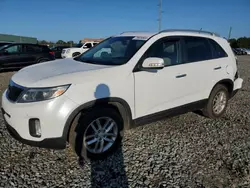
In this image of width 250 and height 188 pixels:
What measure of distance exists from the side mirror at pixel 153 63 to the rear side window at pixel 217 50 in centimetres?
176

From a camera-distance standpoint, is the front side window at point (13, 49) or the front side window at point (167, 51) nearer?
the front side window at point (167, 51)

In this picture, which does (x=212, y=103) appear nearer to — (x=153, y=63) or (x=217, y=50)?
(x=217, y=50)

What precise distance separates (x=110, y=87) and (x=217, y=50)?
2633mm

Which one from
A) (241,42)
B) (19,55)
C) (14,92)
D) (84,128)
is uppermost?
(241,42)

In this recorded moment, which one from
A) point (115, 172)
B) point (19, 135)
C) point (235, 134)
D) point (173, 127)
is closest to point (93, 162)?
point (115, 172)

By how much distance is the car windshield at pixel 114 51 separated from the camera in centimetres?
317

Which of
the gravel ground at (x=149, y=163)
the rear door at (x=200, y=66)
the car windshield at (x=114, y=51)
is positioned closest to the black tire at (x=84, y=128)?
the gravel ground at (x=149, y=163)

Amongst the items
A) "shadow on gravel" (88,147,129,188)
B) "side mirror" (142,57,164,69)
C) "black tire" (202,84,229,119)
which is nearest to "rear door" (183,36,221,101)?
"black tire" (202,84,229,119)

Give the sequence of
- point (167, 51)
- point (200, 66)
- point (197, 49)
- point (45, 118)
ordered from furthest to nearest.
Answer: point (197, 49) → point (200, 66) → point (167, 51) → point (45, 118)

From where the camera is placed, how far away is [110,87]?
2719 mm

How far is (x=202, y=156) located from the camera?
3.02 m

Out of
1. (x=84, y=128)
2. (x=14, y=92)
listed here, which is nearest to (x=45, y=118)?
(x=84, y=128)

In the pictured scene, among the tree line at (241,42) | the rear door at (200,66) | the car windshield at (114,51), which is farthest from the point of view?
the tree line at (241,42)

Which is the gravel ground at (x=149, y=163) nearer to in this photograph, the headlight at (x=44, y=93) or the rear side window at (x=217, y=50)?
the headlight at (x=44, y=93)
